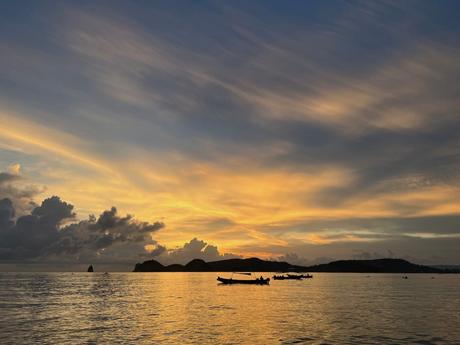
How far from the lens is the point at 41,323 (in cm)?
7250

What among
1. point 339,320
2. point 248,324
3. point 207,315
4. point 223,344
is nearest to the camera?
point 223,344

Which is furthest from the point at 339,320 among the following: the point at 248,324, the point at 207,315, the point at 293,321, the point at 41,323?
the point at 41,323

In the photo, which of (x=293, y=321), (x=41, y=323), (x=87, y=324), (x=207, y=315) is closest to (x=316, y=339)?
(x=293, y=321)

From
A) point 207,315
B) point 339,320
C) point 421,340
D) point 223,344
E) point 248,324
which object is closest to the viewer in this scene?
point 223,344

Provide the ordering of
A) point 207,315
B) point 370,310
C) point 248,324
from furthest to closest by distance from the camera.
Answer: point 370,310 → point 207,315 → point 248,324

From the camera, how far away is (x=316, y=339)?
56.7 metres

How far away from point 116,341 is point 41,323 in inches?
947

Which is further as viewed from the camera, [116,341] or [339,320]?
[339,320]

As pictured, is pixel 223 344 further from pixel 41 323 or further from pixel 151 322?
pixel 41 323

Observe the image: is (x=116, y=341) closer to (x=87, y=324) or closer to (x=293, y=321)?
(x=87, y=324)

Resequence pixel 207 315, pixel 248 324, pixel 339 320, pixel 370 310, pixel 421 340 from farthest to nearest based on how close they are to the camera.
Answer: pixel 370 310 → pixel 207 315 → pixel 339 320 → pixel 248 324 → pixel 421 340

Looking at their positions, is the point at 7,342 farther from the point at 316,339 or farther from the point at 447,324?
the point at 447,324

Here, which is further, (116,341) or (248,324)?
(248,324)

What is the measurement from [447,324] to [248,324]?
32710mm
